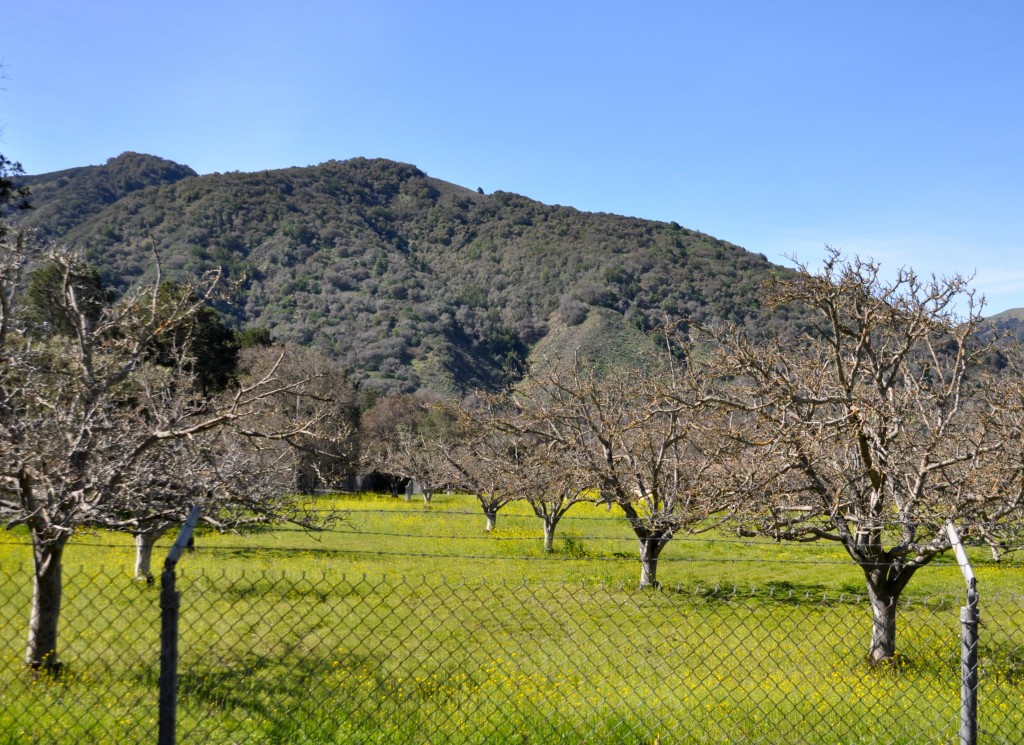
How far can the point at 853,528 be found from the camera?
8.68 metres

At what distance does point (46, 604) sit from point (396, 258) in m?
107

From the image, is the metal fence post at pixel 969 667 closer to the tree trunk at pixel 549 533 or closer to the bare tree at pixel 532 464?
the bare tree at pixel 532 464

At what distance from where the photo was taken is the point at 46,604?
7.14 m

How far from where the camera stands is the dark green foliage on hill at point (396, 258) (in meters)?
79.4

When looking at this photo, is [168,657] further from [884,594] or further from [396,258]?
[396,258]

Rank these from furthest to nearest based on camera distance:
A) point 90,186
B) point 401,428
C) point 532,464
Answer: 1. point 90,186
2. point 401,428
3. point 532,464

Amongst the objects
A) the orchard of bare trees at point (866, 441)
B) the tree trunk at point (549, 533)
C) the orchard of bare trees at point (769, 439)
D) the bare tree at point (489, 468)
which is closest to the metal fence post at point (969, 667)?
the orchard of bare trees at point (769, 439)

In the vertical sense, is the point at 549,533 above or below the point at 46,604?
below

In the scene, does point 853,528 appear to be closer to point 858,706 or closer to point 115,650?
point 858,706

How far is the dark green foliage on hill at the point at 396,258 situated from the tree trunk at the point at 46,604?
2077 inches

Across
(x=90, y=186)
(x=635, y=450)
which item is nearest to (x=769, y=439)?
(x=635, y=450)

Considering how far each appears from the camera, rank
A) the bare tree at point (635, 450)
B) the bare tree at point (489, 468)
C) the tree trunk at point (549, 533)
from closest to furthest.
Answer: the bare tree at point (635, 450) → the bare tree at point (489, 468) → the tree trunk at point (549, 533)

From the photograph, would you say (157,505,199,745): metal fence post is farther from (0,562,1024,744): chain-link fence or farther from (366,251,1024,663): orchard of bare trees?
(366,251,1024,663): orchard of bare trees

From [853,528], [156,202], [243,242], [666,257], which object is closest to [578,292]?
[666,257]
